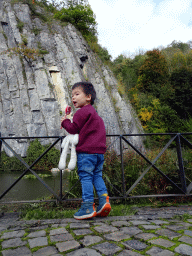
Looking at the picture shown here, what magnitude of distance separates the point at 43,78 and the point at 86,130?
12963 millimetres

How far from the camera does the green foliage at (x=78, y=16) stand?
17438 millimetres

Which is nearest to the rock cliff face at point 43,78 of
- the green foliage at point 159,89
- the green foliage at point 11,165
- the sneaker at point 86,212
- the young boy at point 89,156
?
the green foliage at point 11,165

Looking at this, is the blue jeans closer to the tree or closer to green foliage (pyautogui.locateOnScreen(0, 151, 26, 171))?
green foliage (pyautogui.locateOnScreen(0, 151, 26, 171))

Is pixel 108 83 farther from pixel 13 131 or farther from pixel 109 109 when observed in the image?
pixel 13 131

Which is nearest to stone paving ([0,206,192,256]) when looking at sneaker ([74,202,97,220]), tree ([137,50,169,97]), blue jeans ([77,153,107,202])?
sneaker ([74,202,97,220])

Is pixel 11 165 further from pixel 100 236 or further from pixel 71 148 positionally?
pixel 100 236

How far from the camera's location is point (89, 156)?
6.98 feet

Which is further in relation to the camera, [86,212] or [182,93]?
[182,93]

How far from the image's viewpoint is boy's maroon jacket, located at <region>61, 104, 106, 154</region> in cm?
213

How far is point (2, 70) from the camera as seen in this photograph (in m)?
14.4

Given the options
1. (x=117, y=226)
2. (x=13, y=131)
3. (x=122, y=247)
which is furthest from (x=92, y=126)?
(x=13, y=131)

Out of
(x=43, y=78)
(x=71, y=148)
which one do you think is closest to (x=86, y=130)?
(x=71, y=148)

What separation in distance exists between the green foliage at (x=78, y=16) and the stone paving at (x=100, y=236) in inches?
746

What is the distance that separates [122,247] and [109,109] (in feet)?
46.6
